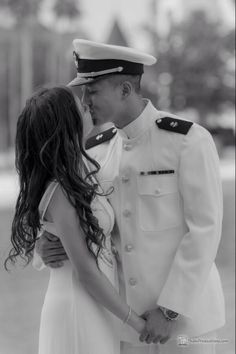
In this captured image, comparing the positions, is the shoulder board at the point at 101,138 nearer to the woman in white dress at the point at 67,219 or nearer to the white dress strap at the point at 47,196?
the woman in white dress at the point at 67,219

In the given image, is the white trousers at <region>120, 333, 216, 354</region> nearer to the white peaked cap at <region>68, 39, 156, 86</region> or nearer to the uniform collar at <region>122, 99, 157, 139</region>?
the uniform collar at <region>122, 99, 157, 139</region>

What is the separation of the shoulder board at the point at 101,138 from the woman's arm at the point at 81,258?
21.7 inches

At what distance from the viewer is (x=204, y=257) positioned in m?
2.44

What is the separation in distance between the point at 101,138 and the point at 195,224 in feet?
2.05

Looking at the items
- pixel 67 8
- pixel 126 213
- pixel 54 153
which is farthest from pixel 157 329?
pixel 67 8

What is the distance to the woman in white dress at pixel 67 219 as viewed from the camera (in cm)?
231

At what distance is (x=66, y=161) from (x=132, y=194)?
0.36 metres

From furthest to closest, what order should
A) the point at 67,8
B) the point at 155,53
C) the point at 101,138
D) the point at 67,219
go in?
the point at 67,8 < the point at 155,53 < the point at 101,138 < the point at 67,219

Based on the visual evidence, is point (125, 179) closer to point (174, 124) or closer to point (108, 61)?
point (174, 124)

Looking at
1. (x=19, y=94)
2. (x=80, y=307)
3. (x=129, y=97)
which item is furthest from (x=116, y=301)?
(x=19, y=94)

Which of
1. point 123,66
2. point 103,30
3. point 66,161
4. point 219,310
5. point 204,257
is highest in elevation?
point 123,66

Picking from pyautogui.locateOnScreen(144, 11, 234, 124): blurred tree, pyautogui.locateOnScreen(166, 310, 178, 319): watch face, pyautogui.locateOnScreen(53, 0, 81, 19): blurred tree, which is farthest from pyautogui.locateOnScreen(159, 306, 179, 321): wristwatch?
pyautogui.locateOnScreen(53, 0, 81, 19): blurred tree

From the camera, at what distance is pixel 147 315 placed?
2.54m

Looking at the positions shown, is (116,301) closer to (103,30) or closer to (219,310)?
(219,310)
